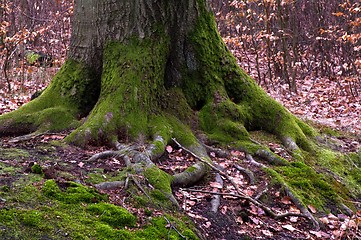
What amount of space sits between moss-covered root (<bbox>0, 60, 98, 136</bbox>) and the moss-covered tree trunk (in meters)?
0.01

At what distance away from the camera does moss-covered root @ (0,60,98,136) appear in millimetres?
5395

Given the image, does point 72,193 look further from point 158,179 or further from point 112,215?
point 158,179

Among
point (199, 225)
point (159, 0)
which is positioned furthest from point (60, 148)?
point (159, 0)

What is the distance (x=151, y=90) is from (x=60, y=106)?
1.32 meters

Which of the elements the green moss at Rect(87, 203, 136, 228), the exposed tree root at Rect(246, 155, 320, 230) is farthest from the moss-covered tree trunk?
the green moss at Rect(87, 203, 136, 228)

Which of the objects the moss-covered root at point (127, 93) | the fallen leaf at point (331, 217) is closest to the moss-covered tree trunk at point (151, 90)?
the moss-covered root at point (127, 93)

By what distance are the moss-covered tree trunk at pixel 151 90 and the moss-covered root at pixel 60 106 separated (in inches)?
0.5

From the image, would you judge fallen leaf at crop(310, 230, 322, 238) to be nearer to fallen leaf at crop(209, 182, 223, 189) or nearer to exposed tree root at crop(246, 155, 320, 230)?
exposed tree root at crop(246, 155, 320, 230)

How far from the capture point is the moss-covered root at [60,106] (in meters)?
5.39

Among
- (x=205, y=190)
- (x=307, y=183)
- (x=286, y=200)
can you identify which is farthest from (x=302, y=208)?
(x=205, y=190)

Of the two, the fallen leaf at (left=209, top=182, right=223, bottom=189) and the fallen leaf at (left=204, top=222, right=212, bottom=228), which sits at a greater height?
the fallen leaf at (left=209, top=182, right=223, bottom=189)

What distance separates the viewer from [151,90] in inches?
213

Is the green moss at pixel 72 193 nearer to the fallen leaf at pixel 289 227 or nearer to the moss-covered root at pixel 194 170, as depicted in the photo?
the moss-covered root at pixel 194 170

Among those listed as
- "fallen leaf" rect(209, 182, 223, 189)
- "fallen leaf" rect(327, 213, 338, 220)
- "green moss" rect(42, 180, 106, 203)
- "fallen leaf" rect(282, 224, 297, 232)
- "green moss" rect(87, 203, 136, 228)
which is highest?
"green moss" rect(42, 180, 106, 203)
